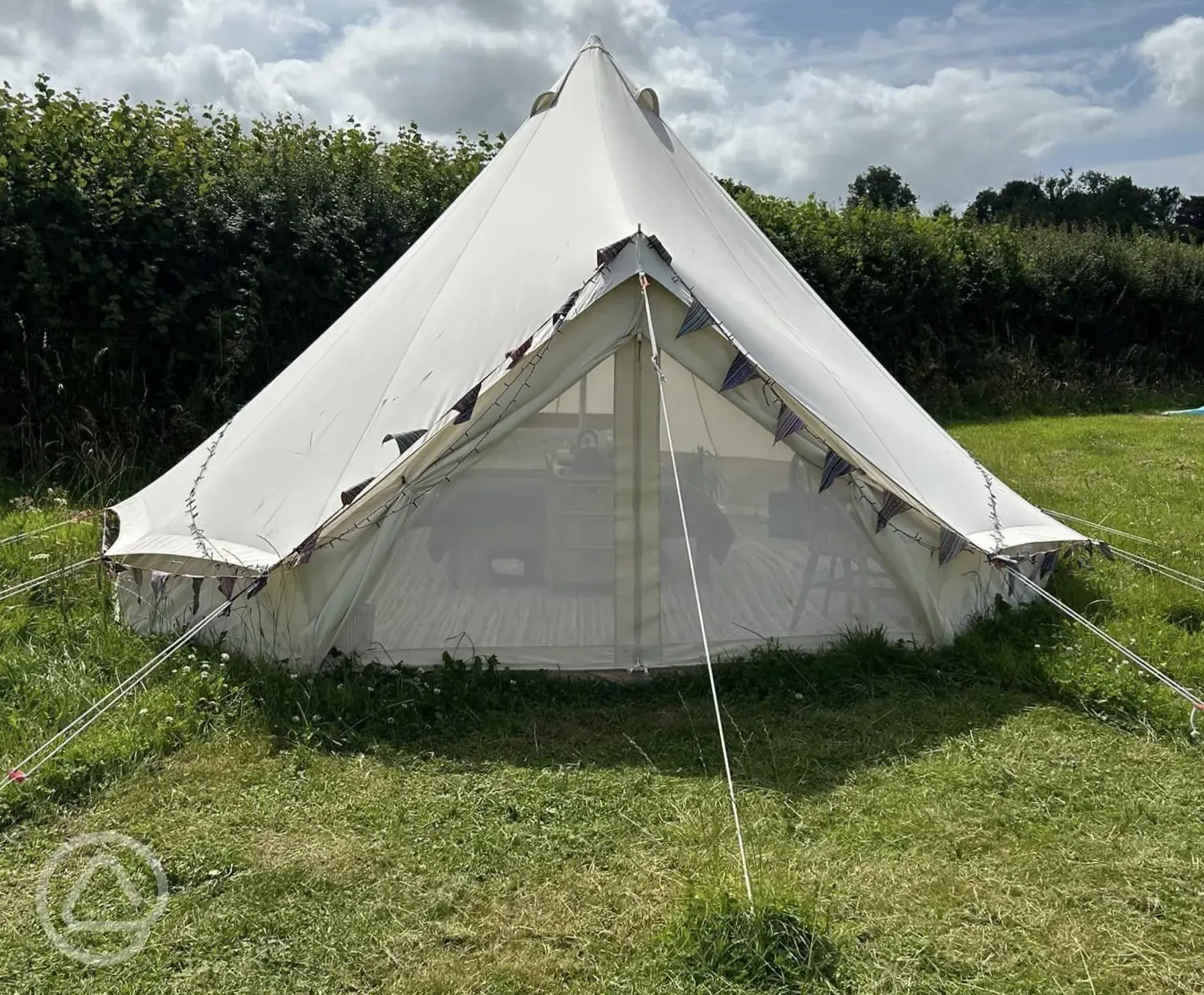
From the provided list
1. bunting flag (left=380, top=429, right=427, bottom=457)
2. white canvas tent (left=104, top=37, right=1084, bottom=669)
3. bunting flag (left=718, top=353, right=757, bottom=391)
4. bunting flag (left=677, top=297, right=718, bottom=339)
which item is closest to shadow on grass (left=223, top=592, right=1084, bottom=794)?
white canvas tent (left=104, top=37, right=1084, bottom=669)

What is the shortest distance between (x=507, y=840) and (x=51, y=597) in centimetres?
238

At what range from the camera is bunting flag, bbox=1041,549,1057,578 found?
374 centimetres

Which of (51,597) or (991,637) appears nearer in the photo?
(991,637)

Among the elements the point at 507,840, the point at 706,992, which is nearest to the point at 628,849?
the point at 507,840

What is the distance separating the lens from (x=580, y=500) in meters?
3.24

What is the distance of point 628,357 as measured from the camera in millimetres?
3213

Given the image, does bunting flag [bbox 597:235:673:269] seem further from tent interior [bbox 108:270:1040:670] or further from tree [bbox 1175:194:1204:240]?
tree [bbox 1175:194:1204:240]

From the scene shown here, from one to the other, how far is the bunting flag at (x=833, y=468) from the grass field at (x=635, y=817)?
600mm

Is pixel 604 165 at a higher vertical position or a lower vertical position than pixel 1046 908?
higher

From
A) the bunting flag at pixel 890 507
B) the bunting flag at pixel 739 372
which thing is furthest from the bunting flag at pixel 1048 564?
the bunting flag at pixel 739 372

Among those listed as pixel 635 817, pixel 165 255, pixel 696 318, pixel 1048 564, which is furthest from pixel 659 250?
pixel 165 255

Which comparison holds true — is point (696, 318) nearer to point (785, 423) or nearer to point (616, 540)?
point (785, 423)

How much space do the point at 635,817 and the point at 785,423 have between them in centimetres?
136

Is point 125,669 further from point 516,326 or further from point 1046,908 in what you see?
point 1046,908
